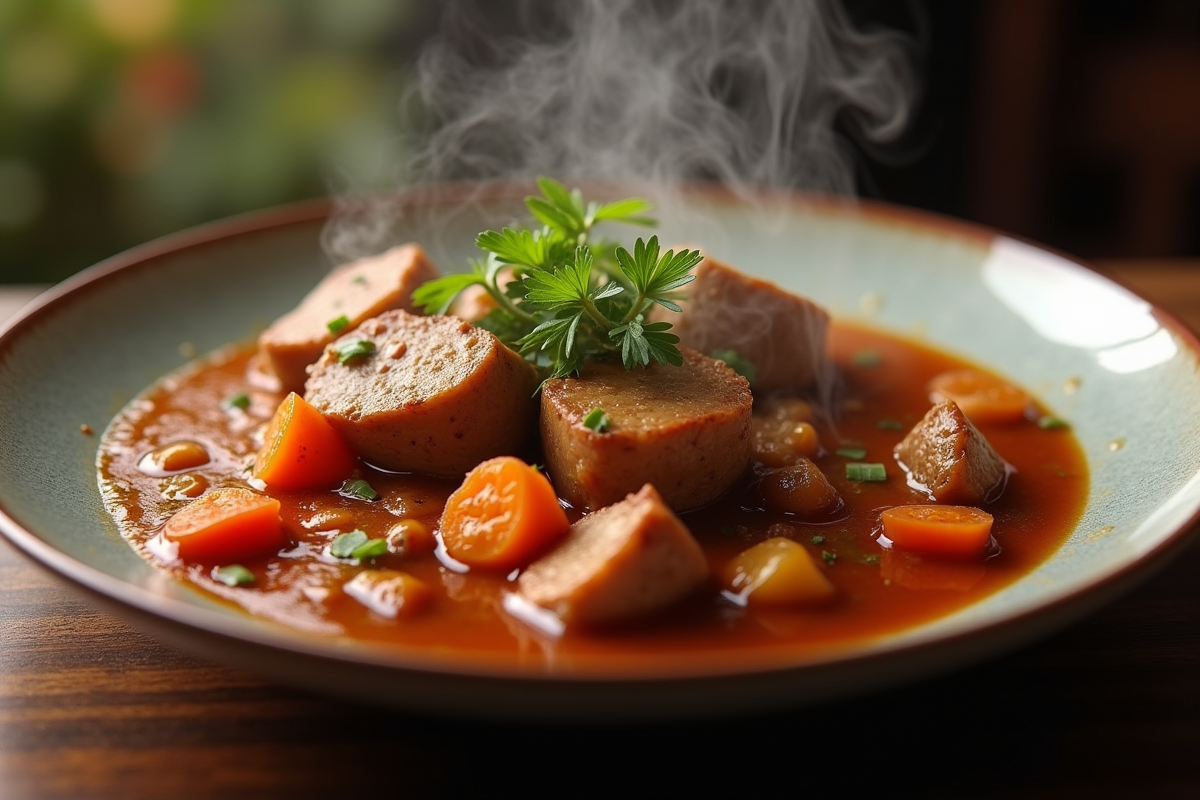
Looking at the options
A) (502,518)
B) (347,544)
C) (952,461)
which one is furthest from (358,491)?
(952,461)

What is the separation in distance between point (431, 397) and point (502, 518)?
1.43ft

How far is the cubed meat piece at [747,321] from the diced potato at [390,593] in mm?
1294

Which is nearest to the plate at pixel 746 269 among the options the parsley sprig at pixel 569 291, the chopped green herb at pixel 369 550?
the chopped green herb at pixel 369 550

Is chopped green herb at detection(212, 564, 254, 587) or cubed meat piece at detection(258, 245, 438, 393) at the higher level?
cubed meat piece at detection(258, 245, 438, 393)

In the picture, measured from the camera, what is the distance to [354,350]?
3139 mm

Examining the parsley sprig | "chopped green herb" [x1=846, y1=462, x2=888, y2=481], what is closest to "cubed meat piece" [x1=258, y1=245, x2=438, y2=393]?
the parsley sprig

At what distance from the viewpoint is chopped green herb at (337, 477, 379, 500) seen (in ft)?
9.66

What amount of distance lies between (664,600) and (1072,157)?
216 inches

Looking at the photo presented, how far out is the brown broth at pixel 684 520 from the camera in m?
2.36

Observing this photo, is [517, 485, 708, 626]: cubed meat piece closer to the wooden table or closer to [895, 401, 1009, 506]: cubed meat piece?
the wooden table

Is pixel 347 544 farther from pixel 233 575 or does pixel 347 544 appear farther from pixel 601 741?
pixel 601 741

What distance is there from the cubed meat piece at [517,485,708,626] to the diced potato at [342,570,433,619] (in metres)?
0.21

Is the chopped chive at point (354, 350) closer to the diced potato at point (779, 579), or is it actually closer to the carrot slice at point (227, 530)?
the carrot slice at point (227, 530)

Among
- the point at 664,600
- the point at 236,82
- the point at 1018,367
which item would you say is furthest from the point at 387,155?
the point at 664,600
